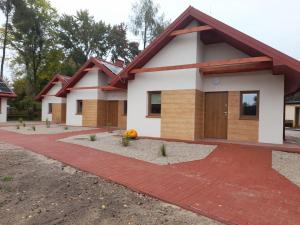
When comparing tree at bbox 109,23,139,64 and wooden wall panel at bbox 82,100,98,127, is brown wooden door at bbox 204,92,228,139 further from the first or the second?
tree at bbox 109,23,139,64

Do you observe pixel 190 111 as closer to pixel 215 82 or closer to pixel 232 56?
pixel 215 82

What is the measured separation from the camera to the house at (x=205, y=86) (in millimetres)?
9567

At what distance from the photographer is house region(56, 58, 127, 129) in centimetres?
1841

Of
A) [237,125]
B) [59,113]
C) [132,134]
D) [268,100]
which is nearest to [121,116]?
[132,134]

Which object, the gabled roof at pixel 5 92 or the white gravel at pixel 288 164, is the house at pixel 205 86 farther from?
the gabled roof at pixel 5 92

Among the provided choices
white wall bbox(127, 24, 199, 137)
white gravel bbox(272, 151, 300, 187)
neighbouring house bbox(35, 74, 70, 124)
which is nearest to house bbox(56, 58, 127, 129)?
neighbouring house bbox(35, 74, 70, 124)

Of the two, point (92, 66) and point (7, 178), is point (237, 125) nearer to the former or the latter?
point (7, 178)

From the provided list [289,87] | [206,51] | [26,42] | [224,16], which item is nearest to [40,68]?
[26,42]

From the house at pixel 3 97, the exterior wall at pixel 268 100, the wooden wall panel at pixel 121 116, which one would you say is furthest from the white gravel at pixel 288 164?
the house at pixel 3 97

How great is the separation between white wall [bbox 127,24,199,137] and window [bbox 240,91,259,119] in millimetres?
2150

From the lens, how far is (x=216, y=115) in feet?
36.0

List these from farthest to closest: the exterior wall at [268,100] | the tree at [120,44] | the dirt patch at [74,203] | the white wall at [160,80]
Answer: the tree at [120,44] < the white wall at [160,80] < the exterior wall at [268,100] < the dirt patch at [74,203]

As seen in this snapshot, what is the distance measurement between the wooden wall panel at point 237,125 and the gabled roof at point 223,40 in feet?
6.23

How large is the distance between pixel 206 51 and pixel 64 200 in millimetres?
9083
